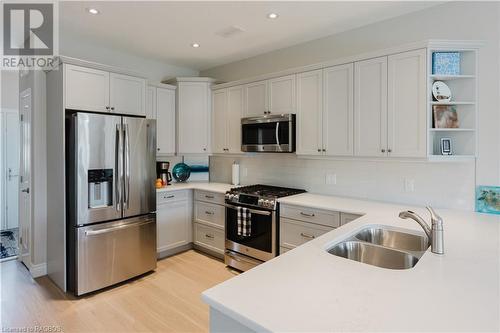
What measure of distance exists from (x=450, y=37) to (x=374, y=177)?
145cm

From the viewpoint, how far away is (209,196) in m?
3.83

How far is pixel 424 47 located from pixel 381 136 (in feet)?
2.67

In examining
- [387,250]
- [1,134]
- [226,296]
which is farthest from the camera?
[1,134]

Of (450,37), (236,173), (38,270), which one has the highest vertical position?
(450,37)

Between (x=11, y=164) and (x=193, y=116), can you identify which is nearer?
(x=193, y=116)

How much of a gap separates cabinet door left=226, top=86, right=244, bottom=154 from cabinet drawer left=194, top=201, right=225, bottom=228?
2.75 ft

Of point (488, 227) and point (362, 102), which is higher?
point (362, 102)

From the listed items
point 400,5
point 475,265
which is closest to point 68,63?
point 400,5

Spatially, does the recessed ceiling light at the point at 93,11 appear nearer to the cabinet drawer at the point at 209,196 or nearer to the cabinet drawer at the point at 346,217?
the cabinet drawer at the point at 209,196

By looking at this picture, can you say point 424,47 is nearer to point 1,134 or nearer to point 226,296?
point 226,296

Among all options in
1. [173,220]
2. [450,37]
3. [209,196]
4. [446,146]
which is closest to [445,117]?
[446,146]

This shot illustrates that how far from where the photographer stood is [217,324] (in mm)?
1055

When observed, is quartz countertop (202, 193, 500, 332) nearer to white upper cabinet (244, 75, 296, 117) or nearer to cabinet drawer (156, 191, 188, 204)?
white upper cabinet (244, 75, 296, 117)

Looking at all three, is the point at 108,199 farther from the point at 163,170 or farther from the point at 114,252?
the point at 163,170
